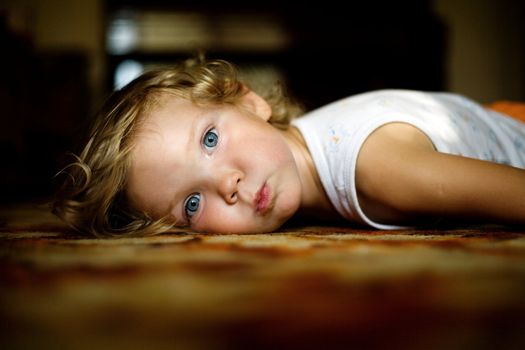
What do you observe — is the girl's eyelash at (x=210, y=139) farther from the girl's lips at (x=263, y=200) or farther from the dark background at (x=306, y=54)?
the dark background at (x=306, y=54)

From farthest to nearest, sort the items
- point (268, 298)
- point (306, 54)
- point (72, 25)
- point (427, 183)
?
point (72, 25), point (306, 54), point (427, 183), point (268, 298)

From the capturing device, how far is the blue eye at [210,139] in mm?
696

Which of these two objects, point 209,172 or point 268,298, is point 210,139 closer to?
point 209,172

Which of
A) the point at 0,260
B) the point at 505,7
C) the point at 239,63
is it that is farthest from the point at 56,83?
the point at 505,7

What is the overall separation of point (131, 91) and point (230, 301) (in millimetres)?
596

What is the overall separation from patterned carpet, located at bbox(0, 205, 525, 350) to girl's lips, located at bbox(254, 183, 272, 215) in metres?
0.23

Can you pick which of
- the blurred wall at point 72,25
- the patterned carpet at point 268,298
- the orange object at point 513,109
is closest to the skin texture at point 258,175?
the patterned carpet at point 268,298

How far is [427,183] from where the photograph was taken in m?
0.62

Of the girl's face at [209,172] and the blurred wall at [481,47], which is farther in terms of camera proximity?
the blurred wall at [481,47]

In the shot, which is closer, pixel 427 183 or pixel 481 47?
pixel 427 183

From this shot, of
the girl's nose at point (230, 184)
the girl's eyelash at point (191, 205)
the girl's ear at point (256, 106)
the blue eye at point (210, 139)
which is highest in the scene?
the girl's ear at point (256, 106)

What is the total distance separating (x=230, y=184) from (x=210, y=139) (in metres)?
0.09

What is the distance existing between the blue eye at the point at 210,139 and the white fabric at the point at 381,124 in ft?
0.62

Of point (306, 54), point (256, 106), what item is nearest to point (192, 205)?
point (256, 106)
